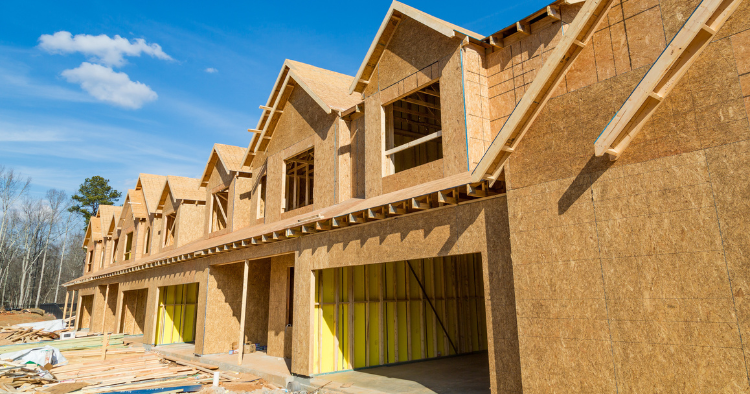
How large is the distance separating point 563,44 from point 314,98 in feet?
34.4

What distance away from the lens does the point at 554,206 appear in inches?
281

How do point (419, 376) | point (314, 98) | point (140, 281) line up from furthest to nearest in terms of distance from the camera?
point (140, 281)
point (314, 98)
point (419, 376)

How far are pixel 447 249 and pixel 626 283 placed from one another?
3.37 metres

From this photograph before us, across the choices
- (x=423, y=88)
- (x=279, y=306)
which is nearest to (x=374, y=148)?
(x=423, y=88)

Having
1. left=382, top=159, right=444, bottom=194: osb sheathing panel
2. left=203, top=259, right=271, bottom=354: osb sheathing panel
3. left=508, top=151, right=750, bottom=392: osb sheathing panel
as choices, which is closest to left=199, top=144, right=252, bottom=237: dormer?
left=203, top=259, right=271, bottom=354: osb sheathing panel

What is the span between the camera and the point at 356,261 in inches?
443

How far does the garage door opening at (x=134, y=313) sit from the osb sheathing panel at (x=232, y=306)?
1537 centimetres

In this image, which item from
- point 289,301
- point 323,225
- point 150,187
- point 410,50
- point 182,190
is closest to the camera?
point 323,225

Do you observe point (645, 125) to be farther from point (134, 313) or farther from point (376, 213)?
point (134, 313)

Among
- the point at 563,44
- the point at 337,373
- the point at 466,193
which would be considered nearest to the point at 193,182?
the point at 337,373

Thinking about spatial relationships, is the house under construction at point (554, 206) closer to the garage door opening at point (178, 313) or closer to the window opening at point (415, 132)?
the window opening at point (415, 132)

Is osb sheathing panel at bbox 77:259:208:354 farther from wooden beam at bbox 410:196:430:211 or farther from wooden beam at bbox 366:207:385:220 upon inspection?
wooden beam at bbox 410:196:430:211

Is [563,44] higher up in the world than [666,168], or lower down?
higher up

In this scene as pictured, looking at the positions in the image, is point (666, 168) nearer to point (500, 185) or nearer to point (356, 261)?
point (500, 185)
